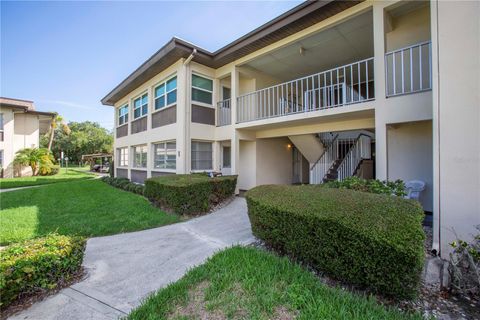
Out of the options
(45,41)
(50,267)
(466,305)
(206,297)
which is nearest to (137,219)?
(50,267)

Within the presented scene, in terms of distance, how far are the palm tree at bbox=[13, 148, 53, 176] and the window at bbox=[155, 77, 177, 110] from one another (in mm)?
15840

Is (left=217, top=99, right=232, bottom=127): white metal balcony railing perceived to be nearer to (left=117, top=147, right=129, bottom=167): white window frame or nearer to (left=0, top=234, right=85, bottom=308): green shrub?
(left=0, top=234, right=85, bottom=308): green shrub

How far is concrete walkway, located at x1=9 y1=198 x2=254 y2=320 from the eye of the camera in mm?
2795

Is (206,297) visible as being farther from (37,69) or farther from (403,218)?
(37,69)

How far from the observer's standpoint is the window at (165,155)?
10.9m

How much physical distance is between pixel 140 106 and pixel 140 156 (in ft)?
10.4

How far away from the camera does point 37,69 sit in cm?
1141

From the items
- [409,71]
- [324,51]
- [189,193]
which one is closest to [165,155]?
[189,193]

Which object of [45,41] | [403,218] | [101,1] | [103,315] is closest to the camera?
[103,315]

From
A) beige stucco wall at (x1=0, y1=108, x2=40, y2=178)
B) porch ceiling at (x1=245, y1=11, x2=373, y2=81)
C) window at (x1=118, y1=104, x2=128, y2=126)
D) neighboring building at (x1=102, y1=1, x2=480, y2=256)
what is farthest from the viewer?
beige stucco wall at (x1=0, y1=108, x2=40, y2=178)

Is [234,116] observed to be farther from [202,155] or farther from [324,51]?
[324,51]

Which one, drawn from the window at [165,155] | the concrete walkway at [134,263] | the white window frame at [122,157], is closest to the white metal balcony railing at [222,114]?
the window at [165,155]

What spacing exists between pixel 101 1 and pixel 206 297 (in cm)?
985

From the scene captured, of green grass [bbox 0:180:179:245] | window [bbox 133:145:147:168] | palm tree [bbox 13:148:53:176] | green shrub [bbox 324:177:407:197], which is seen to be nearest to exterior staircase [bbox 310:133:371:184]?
green shrub [bbox 324:177:407:197]
